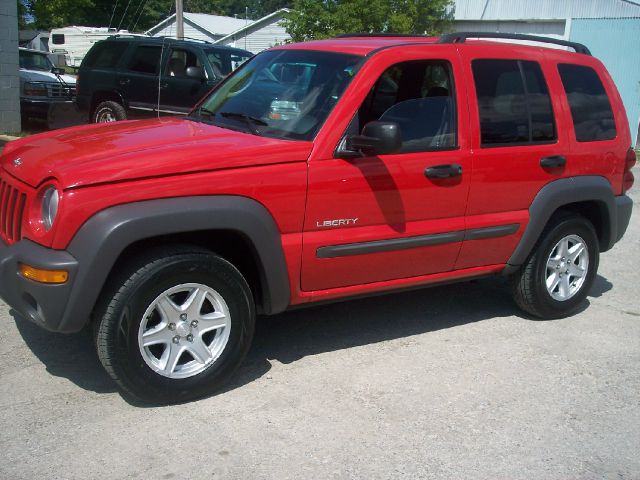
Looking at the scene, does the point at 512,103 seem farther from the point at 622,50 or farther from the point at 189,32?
the point at 189,32

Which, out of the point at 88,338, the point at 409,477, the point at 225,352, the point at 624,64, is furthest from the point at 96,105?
the point at 624,64

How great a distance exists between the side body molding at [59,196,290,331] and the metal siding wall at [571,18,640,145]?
1690 cm

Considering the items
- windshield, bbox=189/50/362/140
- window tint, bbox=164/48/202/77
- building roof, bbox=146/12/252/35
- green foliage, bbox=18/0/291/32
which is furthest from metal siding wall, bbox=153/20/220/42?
windshield, bbox=189/50/362/140

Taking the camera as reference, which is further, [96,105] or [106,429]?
[96,105]

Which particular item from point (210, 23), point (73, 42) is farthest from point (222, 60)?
point (210, 23)

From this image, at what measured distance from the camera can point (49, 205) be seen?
3719mm

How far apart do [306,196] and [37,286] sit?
1.43 meters

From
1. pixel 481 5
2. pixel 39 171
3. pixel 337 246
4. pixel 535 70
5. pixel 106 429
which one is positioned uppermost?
pixel 481 5

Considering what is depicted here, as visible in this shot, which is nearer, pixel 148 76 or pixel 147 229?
pixel 147 229

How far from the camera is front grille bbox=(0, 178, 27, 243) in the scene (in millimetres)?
3902

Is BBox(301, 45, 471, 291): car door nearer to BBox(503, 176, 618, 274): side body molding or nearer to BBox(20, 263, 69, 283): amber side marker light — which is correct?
BBox(503, 176, 618, 274): side body molding

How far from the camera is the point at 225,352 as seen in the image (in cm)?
412

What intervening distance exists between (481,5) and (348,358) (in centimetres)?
1959

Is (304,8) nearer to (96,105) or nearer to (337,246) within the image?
(96,105)
